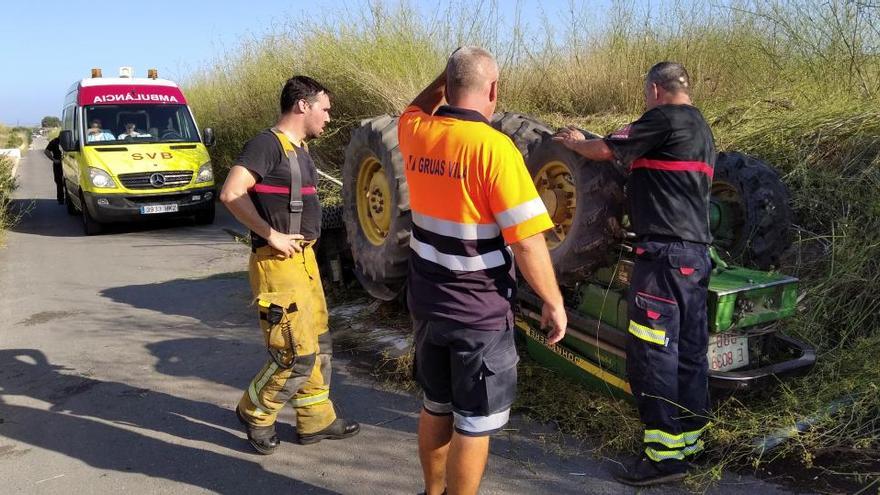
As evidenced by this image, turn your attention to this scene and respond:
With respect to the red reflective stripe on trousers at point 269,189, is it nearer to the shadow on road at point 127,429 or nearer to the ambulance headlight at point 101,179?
the shadow on road at point 127,429

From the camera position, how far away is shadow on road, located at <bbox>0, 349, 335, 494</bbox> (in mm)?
3410

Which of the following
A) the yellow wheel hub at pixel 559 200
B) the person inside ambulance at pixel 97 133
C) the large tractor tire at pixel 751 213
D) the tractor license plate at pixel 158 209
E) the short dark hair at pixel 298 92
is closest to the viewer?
the short dark hair at pixel 298 92

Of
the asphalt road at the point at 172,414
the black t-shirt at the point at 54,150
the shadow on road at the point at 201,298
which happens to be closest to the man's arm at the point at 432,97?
the asphalt road at the point at 172,414

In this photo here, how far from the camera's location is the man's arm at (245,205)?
3350mm

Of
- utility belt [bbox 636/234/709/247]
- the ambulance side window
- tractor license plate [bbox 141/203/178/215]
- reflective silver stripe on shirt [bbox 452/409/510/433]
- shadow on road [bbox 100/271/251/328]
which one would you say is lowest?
shadow on road [bbox 100/271/251/328]

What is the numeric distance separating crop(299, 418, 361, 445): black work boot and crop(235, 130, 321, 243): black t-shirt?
3.61ft

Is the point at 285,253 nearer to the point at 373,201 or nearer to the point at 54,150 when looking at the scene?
the point at 373,201

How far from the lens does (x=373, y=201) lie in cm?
548

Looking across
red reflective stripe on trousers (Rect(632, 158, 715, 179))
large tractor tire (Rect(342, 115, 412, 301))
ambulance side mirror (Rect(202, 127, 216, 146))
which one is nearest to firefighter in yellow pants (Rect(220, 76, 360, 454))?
large tractor tire (Rect(342, 115, 412, 301))

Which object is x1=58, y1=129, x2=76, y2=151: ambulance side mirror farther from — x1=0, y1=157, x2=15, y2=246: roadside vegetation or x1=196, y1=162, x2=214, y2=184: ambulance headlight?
x1=196, y1=162, x2=214, y2=184: ambulance headlight

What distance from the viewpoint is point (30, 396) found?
446cm

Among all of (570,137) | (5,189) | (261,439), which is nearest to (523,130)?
(570,137)

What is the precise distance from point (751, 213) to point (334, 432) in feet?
9.49

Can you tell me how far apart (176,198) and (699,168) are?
942 centimetres
